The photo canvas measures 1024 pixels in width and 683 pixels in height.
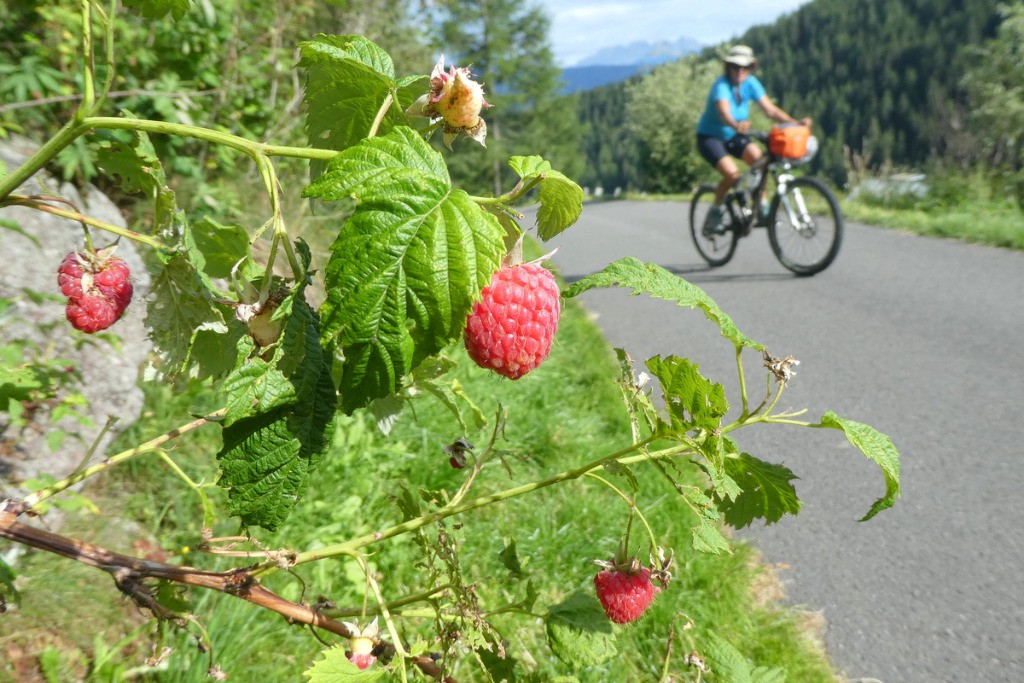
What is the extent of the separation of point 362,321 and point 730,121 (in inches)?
228

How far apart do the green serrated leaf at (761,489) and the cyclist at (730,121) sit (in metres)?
5.19

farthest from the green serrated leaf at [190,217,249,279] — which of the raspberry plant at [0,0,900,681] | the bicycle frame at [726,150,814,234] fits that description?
the bicycle frame at [726,150,814,234]

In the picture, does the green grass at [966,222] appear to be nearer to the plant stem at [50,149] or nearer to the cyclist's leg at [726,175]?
the cyclist's leg at [726,175]

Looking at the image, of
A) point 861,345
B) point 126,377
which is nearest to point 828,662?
point 126,377

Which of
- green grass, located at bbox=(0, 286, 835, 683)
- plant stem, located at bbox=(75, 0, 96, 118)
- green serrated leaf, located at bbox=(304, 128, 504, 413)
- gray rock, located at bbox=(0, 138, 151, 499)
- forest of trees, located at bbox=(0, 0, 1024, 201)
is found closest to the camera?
green serrated leaf, located at bbox=(304, 128, 504, 413)

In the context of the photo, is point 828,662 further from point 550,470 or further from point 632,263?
point 632,263

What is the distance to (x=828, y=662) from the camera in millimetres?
1774

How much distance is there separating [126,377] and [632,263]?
235cm

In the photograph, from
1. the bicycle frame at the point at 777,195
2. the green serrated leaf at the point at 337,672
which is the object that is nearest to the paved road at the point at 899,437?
the bicycle frame at the point at 777,195

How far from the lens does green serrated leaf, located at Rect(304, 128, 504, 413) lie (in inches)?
19.2

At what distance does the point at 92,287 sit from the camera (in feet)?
2.81

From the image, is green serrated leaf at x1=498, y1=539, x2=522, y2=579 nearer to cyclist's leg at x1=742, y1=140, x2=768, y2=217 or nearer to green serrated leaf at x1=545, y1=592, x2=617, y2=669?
green serrated leaf at x1=545, y1=592, x2=617, y2=669

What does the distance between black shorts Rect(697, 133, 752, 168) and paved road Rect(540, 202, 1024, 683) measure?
0.96 meters

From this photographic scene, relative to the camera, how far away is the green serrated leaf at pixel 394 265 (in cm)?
49
